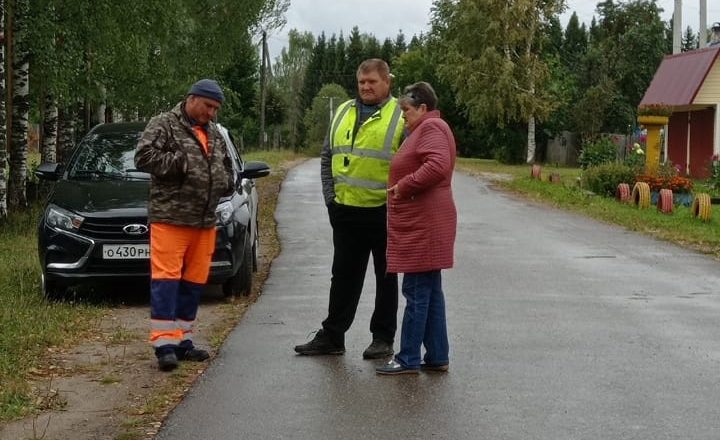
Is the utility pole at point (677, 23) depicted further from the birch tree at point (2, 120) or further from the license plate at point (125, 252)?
the license plate at point (125, 252)

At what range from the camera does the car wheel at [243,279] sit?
33.1 feet

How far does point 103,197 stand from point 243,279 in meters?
1.42

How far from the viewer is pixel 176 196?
7098 mm

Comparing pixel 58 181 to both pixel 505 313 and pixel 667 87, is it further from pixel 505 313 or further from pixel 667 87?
pixel 667 87

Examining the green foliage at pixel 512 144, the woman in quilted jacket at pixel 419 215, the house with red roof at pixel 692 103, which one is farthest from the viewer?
the green foliage at pixel 512 144

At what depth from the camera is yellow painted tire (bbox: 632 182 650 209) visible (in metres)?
21.9

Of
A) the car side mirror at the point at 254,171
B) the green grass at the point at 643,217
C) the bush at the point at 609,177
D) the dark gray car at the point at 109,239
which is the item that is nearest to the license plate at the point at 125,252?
the dark gray car at the point at 109,239

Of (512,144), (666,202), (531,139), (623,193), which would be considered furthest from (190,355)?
(512,144)

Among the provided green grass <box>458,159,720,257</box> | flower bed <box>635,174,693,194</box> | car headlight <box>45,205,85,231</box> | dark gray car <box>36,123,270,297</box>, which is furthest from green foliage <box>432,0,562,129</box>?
car headlight <box>45,205,85,231</box>

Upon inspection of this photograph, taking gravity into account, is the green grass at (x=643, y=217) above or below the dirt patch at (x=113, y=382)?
→ above

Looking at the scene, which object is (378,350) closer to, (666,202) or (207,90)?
(207,90)

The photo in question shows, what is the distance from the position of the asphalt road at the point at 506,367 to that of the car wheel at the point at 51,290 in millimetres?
1779

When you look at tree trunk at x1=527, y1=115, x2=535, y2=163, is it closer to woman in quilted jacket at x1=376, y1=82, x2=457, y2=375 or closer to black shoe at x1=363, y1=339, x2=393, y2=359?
black shoe at x1=363, y1=339, x2=393, y2=359

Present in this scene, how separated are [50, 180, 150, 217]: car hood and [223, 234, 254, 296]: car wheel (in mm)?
1001
